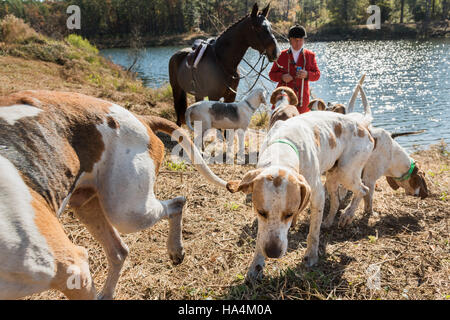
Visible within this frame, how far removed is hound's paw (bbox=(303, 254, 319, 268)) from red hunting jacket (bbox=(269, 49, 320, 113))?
9.44 ft

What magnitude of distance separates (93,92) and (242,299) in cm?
874

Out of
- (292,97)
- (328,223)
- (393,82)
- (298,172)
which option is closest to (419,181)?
(328,223)

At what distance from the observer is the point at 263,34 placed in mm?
5859

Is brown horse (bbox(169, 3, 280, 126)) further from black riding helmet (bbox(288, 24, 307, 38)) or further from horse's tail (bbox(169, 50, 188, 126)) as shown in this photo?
black riding helmet (bbox(288, 24, 307, 38))

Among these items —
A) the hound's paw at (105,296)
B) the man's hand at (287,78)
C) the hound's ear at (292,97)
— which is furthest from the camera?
the man's hand at (287,78)

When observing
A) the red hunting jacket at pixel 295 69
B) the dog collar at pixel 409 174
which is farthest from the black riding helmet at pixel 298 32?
the dog collar at pixel 409 174

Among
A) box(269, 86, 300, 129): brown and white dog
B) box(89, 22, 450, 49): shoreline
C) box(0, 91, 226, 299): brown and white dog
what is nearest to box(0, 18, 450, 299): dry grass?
box(0, 91, 226, 299): brown and white dog

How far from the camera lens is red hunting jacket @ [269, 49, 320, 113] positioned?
5199 mm

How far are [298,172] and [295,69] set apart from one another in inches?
128

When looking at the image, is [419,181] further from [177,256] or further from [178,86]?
[178,86]

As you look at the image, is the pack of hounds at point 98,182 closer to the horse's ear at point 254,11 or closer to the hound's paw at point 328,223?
the hound's paw at point 328,223

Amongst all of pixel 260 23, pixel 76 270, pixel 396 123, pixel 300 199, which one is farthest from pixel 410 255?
pixel 396 123

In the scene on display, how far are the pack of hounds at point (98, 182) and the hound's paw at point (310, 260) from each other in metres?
0.01

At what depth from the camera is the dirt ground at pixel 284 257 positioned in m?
2.75
